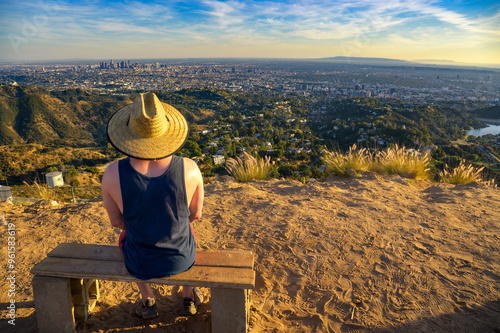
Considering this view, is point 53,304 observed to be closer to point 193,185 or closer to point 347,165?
point 193,185

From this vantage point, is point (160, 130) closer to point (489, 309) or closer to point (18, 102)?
point (489, 309)

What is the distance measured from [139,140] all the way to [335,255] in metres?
2.44

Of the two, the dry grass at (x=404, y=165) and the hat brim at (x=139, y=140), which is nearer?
the hat brim at (x=139, y=140)

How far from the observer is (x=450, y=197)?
4.70m

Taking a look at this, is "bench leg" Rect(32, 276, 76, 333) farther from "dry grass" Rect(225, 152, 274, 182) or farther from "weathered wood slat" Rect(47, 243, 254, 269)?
"dry grass" Rect(225, 152, 274, 182)

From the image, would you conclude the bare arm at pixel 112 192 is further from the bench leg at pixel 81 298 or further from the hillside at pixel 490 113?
the hillside at pixel 490 113

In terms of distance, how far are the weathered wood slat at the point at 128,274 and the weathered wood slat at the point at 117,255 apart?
0.05 metres

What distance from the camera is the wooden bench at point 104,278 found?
1.80m

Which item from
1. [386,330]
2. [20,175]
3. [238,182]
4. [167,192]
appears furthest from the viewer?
[20,175]

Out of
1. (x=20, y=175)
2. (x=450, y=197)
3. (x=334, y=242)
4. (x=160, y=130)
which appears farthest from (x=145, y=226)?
(x=20, y=175)

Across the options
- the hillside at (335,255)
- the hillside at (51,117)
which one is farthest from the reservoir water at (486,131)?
the hillside at (51,117)

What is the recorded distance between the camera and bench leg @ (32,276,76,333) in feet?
6.16

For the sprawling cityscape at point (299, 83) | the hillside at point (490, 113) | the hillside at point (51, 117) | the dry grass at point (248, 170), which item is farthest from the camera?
the sprawling cityscape at point (299, 83)

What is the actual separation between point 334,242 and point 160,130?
254cm
